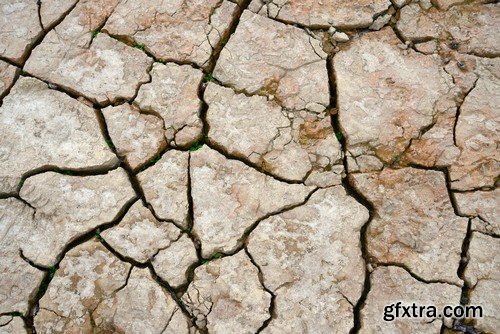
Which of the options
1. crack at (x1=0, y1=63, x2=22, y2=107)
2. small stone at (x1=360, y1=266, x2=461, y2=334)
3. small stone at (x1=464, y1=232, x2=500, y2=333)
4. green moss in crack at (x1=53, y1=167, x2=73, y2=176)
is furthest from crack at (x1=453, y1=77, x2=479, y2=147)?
crack at (x1=0, y1=63, x2=22, y2=107)

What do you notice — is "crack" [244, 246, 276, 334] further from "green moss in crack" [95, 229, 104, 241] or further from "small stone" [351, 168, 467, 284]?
"green moss in crack" [95, 229, 104, 241]

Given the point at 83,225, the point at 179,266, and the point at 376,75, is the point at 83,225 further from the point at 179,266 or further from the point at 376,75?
the point at 376,75

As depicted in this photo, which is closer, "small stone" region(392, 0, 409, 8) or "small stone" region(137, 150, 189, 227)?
"small stone" region(137, 150, 189, 227)

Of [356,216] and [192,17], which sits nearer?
[356,216]

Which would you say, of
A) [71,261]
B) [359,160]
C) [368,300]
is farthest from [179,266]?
[359,160]

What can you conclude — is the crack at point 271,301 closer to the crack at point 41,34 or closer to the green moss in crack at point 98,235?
the green moss in crack at point 98,235

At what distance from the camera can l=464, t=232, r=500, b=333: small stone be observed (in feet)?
6.70

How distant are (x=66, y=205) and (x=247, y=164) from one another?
1012mm

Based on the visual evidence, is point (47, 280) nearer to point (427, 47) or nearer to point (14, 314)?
point (14, 314)

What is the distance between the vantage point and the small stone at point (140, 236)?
2275 mm

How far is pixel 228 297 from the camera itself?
217cm

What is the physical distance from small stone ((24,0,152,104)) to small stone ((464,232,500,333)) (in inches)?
81.3

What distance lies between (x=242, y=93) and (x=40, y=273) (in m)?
1.47

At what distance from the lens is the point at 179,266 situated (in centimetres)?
223
